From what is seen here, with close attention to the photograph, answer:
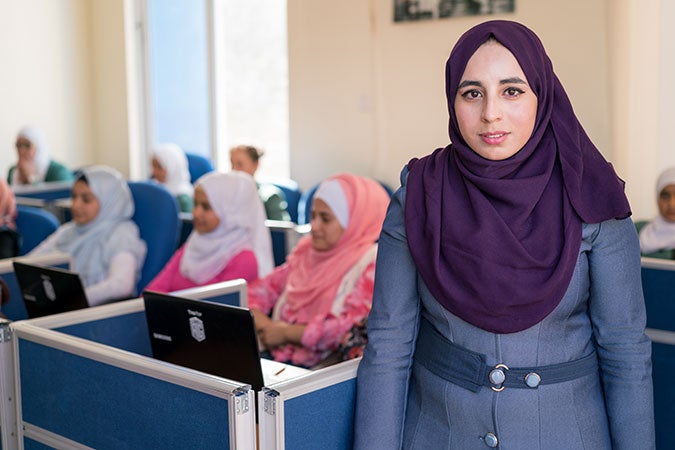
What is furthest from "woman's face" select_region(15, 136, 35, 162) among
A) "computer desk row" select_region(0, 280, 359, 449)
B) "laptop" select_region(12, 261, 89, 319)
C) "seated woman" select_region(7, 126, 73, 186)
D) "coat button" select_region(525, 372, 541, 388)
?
"coat button" select_region(525, 372, 541, 388)

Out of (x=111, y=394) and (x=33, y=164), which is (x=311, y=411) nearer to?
(x=111, y=394)

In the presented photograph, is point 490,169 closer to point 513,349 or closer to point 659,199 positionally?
point 513,349

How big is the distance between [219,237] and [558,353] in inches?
88.7

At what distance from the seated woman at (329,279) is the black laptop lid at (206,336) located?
31.7 inches

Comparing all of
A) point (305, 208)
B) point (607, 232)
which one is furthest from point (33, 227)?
point (607, 232)

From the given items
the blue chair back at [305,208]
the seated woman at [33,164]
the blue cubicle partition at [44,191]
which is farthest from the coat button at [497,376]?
the seated woman at [33,164]

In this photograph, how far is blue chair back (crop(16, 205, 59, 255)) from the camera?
434 centimetres

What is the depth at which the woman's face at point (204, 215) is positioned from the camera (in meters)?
3.54

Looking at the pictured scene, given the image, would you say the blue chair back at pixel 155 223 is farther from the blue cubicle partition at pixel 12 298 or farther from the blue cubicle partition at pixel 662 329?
the blue cubicle partition at pixel 662 329

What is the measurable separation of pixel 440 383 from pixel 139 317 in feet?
3.39

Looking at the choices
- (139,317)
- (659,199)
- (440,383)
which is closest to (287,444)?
(440,383)

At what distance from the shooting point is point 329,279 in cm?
289

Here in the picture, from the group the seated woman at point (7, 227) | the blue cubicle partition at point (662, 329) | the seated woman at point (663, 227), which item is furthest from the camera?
the seated woman at point (7, 227)

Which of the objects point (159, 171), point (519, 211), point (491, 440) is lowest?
point (491, 440)
